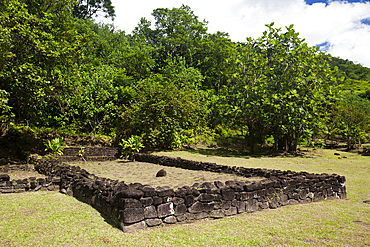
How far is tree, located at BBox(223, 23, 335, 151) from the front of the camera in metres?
15.6

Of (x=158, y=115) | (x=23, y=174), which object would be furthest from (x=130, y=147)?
(x=23, y=174)

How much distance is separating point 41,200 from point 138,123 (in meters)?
10.3

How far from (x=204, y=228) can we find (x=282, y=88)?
13.8m

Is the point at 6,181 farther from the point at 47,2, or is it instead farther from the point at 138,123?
the point at 47,2

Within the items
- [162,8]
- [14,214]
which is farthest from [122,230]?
[162,8]

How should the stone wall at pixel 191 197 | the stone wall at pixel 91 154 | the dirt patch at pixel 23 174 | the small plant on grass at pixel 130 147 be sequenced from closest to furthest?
the stone wall at pixel 191 197 → the dirt patch at pixel 23 174 → the stone wall at pixel 91 154 → the small plant on grass at pixel 130 147

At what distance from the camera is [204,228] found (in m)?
4.64

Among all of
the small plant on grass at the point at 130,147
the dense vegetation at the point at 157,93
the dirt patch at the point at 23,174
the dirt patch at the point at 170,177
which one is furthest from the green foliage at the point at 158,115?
the dirt patch at the point at 23,174

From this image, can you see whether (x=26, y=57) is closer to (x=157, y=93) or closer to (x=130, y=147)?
(x=130, y=147)

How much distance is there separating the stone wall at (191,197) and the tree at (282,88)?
9100mm

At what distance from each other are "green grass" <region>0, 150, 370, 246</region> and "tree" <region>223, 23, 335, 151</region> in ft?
33.6

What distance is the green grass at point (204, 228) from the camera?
13.3ft

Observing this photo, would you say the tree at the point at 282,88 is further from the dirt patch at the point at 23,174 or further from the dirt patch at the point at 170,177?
the dirt patch at the point at 23,174

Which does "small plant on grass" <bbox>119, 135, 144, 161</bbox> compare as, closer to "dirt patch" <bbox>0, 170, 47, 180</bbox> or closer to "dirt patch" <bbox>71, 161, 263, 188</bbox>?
"dirt patch" <bbox>71, 161, 263, 188</bbox>
